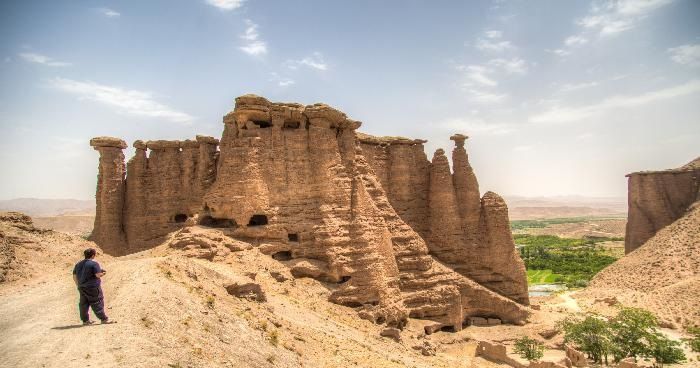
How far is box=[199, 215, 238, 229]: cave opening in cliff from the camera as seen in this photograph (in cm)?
2561

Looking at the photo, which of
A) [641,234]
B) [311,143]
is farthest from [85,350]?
[641,234]

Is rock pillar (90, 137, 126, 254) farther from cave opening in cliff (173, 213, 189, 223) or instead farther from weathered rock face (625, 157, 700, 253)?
weathered rock face (625, 157, 700, 253)

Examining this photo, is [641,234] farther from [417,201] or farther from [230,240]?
[230,240]

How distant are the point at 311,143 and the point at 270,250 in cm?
698

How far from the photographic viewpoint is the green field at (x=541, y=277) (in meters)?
74.3

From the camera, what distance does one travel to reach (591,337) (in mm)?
31062

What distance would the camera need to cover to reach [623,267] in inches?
2074

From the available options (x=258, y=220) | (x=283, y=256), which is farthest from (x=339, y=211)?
(x=258, y=220)

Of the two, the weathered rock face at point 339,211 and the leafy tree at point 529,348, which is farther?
the leafy tree at point 529,348

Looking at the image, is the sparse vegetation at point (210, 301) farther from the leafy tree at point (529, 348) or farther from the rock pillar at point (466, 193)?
the rock pillar at point (466, 193)

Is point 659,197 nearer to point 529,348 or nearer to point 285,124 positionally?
point 529,348

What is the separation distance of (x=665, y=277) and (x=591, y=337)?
70.0 feet

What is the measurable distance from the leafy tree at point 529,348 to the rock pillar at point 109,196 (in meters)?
26.8

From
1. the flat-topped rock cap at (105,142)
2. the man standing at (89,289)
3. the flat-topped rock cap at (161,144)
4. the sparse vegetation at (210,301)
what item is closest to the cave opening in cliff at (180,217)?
the flat-topped rock cap at (161,144)
